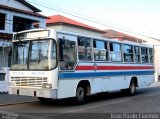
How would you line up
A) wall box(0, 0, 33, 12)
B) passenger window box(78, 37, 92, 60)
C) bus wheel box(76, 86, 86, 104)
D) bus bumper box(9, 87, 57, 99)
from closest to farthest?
bus bumper box(9, 87, 57, 99) < bus wheel box(76, 86, 86, 104) < passenger window box(78, 37, 92, 60) < wall box(0, 0, 33, 12)

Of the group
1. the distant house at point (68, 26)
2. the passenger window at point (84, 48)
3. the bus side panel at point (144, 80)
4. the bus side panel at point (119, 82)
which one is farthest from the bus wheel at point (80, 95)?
the distant house at point (68, 26)

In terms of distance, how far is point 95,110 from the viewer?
13.2 m

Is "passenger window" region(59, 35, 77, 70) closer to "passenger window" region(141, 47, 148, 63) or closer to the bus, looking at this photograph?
the bus

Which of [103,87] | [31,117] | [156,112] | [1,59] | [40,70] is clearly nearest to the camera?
[31,117]

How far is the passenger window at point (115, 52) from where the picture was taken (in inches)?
697

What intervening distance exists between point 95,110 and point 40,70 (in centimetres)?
267

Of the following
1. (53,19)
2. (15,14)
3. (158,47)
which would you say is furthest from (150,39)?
(15,14)

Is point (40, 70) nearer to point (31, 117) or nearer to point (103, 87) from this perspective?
point (31, 117)

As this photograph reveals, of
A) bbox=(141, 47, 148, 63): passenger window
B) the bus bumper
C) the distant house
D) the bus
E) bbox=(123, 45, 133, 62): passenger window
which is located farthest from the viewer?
the distant house

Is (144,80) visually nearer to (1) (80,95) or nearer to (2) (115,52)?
(2) (115,52)

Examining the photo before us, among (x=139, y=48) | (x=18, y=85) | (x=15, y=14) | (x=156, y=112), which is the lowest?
(x=156, y=112)

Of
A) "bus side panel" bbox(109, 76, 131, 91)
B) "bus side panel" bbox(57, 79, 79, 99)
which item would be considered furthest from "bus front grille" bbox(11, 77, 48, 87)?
"bus side panel" bbox(109, 76, 131, 91)

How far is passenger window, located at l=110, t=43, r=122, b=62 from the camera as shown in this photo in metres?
17.7

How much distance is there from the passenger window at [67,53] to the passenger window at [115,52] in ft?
11.5
